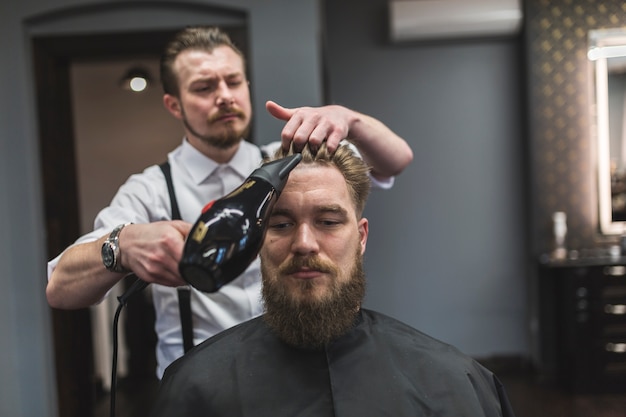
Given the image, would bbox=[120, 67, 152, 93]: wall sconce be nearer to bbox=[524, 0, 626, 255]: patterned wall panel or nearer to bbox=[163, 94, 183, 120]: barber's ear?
bbox=[163, 94, 183, 120]: barber's ear

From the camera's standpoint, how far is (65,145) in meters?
2.91

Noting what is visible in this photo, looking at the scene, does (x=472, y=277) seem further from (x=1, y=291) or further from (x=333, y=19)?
(x=1, y=291)

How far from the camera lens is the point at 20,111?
2723 millimetres

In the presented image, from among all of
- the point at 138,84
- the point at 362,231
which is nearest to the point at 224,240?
the point at 362,231

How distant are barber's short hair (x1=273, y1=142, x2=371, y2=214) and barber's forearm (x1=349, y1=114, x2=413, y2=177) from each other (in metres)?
0.06

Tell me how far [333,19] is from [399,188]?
1562mm

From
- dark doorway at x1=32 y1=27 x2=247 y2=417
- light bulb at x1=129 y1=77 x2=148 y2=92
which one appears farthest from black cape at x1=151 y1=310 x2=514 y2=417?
light bulb at x1=129 y1=77 x2=148 y2=92

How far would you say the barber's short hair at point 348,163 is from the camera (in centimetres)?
134

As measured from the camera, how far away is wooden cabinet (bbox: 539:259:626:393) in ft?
13.3

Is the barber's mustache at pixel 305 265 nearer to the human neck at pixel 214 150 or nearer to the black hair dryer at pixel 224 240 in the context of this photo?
the black hair dryer at pixel 224 240

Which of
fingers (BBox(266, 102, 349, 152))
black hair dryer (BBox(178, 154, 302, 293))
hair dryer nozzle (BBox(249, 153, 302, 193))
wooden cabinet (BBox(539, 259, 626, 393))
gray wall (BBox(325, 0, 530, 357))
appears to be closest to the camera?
black hair dryer (BBox(178, 154, 302, 293))

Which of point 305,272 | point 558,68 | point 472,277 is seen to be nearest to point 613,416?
point 472,277

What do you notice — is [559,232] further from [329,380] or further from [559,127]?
[329,380]

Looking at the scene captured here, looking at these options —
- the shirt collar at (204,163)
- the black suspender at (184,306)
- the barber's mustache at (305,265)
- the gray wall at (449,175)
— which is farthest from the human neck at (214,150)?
the gray wall at (449,175)
